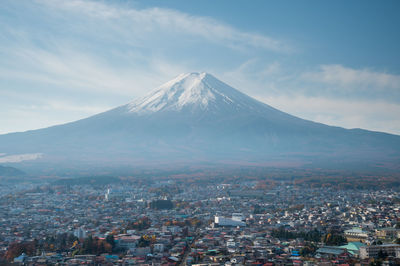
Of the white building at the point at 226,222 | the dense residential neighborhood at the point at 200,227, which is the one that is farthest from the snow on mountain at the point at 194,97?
the white building at the point at 226,222

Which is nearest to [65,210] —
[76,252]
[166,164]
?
[76,252]

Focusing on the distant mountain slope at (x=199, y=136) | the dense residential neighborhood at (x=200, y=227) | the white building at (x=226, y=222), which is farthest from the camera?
the distant mountain slope at (x=199, y=136)

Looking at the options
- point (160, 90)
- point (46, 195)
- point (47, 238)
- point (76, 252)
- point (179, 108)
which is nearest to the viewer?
point (76, 252)

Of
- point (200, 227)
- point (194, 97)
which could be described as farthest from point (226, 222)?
point (194, 97)

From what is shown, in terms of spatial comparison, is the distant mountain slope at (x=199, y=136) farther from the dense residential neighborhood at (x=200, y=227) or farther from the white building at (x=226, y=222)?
the white building at (x=226, y=222)

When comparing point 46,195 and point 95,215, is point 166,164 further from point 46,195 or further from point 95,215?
point 95,215

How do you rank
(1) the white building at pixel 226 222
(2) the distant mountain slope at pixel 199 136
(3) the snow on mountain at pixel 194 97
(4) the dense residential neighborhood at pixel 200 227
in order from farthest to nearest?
(3) the snow on mountain at pixel 194 97, (2) the distant mountain slope at pixel 199 136, (1) the white building at pixel 226 222, (4) the dense residential neighborhood at pixel 200 227
